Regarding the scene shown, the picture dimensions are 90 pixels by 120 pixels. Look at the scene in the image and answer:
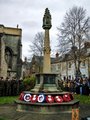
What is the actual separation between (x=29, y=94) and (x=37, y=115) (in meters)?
2.48

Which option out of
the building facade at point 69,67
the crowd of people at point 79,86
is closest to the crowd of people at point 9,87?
the crowd of people at point 79,86

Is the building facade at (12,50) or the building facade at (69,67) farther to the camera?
the building facade at (69,67)

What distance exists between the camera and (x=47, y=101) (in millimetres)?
15742

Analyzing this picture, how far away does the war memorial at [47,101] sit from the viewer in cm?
1488

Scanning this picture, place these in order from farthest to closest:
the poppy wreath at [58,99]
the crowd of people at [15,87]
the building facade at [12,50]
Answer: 1. the building facade at [12,50]
2. the crowd of people at [15,87]
3. the poppy wreath at [58,99]

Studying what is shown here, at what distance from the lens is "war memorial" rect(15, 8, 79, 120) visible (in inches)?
586

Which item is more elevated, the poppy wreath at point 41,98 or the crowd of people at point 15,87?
the crowd of people at point 15,87

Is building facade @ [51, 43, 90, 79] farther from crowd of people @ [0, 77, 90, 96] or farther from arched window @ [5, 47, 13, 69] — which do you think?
crowd of people @ [0, 77, 90, 96]

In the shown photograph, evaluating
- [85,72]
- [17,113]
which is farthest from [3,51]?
[17,113]

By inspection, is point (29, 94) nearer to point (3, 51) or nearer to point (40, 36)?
point (3, 51)

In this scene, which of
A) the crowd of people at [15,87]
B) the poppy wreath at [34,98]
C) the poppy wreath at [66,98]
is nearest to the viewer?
the poppy wreath at [34,98]

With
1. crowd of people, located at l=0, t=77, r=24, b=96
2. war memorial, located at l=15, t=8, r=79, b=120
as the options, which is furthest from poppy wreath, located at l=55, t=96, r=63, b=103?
crowd of people, located at l=0, t=77, r=24, b=96

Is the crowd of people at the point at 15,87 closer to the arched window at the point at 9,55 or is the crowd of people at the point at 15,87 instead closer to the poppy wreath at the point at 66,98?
the poppy wreath at the point at 66,98

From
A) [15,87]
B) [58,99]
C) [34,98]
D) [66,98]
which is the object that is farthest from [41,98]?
[15,87]
